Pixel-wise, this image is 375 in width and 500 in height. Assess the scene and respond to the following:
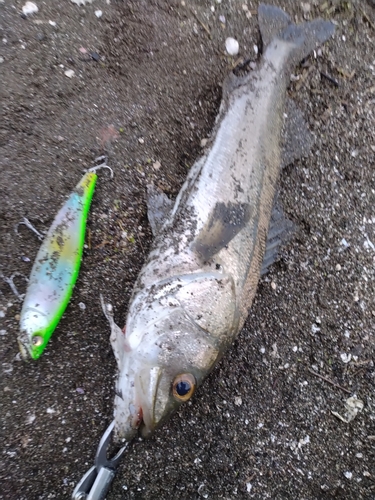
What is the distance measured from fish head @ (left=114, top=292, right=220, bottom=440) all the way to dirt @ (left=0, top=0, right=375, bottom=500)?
410 mm

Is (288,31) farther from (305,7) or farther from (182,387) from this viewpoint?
(182,387)

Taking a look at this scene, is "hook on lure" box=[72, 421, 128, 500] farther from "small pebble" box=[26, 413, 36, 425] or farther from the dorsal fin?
the dorsal fin

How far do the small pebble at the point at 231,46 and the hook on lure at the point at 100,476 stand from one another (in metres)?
2.84

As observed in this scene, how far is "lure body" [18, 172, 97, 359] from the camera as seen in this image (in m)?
2.38

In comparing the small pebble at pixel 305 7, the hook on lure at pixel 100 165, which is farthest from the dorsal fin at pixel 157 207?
the small pebble at pixel 305 7

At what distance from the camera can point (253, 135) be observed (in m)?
2.83

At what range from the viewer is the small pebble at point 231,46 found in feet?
10.6

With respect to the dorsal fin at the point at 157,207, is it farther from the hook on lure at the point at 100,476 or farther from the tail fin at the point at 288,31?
the tail fin at the point at 288,31

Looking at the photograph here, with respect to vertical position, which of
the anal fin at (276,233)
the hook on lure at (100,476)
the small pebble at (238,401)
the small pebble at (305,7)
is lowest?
the small pebble at (238,401)

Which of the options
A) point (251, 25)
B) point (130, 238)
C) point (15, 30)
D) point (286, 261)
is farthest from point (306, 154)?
point (15, 30)

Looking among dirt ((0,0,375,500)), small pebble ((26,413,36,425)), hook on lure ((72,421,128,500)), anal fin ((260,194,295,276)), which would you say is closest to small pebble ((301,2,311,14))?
dirt ((0,0,375,500))

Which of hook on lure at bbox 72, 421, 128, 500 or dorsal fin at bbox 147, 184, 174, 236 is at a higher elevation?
dorsal fin at bbox 147, 184, 174, 236

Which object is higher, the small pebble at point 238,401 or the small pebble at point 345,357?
the small pebble at point 238,401

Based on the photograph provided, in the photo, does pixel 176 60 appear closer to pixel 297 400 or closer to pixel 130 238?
pixel 130 238
